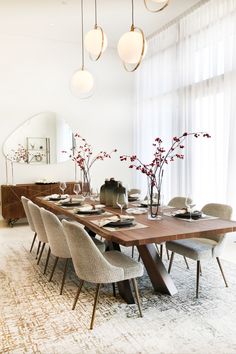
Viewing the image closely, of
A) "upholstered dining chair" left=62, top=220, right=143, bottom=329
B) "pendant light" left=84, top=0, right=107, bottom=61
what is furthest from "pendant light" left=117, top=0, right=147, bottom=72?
"upholstered dining chair" left=62, top=220, right=143, bottom=329

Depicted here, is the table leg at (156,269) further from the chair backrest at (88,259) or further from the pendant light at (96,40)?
the pendant light at (96,40)

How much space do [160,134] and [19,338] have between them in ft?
15.7

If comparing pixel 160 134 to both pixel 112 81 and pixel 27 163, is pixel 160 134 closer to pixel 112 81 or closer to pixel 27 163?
pixel 112 81

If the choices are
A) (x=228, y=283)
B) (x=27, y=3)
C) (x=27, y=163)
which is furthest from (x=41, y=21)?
(x=228, y=283)

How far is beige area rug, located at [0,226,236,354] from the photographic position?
2.19 meters

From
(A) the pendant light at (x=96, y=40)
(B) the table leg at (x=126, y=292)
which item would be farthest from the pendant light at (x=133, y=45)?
(B) the table leg at (x=126, y=292)

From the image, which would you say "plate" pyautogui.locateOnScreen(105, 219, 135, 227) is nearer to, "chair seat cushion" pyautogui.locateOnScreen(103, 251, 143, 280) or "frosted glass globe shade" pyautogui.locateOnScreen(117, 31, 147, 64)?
"chair seat cushion" pyautogui.locateOnScreen(103, 251, 143, 280)

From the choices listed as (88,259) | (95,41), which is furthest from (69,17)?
(88,259)

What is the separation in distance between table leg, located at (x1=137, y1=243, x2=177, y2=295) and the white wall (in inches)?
162

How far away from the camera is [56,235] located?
304cm

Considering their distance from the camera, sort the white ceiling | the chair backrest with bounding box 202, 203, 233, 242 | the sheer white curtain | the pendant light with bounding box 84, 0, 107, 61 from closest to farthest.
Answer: the chair backrest with bounding box 202, 203, 233, 242 → the pendant light with bounding box 84, 0, 107, 61 → the sheer white curtain → the white ceiling

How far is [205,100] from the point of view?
5.18m

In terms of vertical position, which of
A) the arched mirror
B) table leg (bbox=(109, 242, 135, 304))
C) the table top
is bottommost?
table leg (bbox=(109, 242, 135, 304))

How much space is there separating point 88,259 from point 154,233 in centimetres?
53
